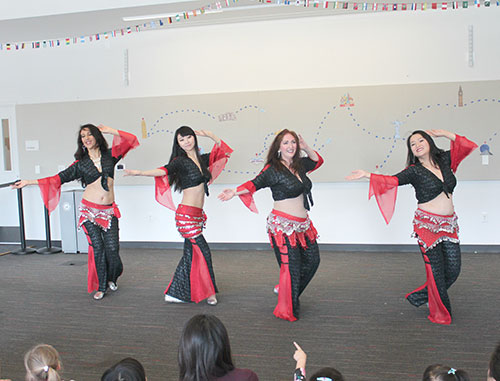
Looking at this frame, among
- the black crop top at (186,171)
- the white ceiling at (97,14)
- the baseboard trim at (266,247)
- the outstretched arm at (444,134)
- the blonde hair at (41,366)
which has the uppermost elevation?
the white ceiling at (97,14)

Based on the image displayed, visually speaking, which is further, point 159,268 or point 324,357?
point 159,268

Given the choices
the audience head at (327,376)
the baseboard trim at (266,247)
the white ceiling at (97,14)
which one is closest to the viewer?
the audience head at (327,376)

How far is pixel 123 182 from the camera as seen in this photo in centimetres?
611

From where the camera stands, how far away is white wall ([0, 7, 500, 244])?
208 inches

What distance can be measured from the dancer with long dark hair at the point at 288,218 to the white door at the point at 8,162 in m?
4.39

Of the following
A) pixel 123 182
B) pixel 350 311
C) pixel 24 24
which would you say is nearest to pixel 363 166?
pixel 350 311

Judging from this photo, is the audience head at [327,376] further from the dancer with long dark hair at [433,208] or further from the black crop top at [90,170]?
the black crop top at [90,170]

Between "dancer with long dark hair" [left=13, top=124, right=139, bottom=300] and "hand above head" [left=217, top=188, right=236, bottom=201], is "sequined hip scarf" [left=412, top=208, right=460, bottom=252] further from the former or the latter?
"dancer with long dark hair" [left=13, top=124, right=139, bottom=300]

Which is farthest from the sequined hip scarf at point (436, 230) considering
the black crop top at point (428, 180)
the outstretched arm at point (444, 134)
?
the outstretched arm at point (444, 134)

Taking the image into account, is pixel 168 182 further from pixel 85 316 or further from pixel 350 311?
pixel 350 311

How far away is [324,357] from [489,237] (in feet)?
11.6

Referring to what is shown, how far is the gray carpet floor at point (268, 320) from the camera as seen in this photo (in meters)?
2.76

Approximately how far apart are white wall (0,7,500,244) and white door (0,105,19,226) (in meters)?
0.24

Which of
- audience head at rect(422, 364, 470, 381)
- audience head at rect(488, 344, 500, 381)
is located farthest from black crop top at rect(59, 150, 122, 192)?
audience head at rect(488, 344, 500, 381)
